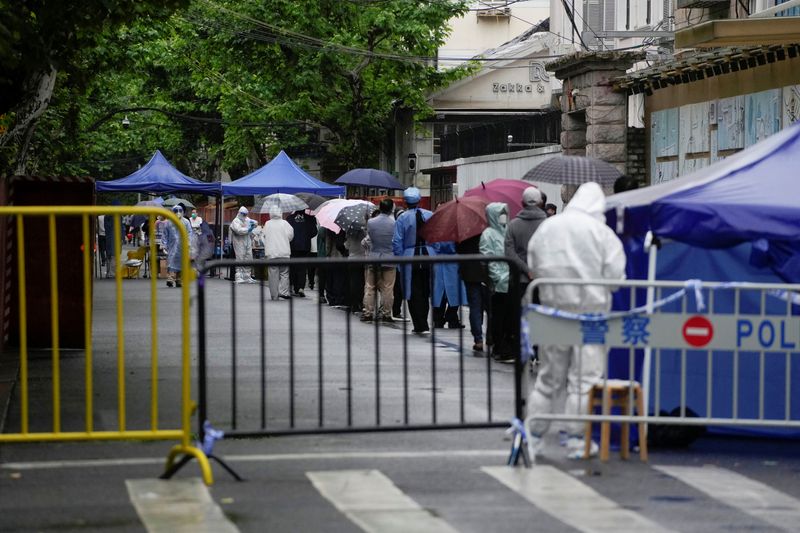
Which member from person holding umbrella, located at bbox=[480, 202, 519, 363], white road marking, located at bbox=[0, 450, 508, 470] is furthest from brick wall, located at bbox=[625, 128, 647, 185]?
white road marking, located at bbox=[0, 450, 508, 470]

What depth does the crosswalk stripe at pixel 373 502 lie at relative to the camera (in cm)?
712

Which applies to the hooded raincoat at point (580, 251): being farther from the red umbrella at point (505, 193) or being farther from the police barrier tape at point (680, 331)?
the red umbrella at point (505, 193)

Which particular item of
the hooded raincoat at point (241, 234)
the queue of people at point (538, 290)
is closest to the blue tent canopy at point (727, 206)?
the queue of people at point (538, 290)

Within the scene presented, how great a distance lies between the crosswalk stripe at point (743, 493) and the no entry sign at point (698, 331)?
0.74 m

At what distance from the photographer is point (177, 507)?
298 inches

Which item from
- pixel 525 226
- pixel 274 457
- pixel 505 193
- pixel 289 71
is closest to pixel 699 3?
pixel 505 193

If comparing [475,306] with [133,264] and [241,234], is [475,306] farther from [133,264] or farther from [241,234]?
[133,264]

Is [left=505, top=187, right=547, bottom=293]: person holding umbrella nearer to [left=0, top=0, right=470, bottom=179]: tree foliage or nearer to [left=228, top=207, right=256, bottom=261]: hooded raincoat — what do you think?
[left=228, top=207, right=256, bottom=261]: hooded raincoat

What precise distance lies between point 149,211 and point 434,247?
10496mm

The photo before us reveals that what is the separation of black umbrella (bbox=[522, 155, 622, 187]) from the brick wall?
7878 millimetres

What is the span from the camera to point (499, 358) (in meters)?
10.1

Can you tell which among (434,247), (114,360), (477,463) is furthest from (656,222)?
(434,247)

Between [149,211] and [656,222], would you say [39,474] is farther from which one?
[656,222]

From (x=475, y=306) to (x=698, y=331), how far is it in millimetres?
3159
